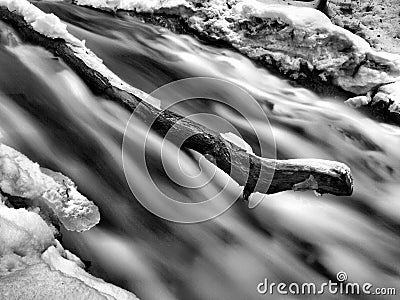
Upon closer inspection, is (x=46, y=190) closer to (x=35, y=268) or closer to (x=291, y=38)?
(x=35, y=268)

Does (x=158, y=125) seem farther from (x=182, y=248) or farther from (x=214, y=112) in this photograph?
(x=182, y=248)

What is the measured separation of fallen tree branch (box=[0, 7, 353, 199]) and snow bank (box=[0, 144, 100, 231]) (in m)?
1.44

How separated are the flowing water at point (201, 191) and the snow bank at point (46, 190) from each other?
14 cm

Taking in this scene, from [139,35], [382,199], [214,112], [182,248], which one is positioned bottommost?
[382,199]

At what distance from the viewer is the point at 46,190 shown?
3178 millimetres

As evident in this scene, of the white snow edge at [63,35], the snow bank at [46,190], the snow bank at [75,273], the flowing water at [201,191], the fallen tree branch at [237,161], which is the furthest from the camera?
the white snow edge at [63,35]

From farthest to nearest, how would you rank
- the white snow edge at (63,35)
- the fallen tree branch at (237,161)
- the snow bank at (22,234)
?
the white snow edge at (63,35) → the fallen tree branch at (237,161) → the snow bank at (22,234)

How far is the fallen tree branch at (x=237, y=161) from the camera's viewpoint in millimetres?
4355

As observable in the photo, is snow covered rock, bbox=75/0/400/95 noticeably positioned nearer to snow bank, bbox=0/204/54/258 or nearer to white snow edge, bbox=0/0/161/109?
white snow edge, bbox=0/0/161/109

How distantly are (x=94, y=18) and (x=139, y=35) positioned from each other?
107 centimetres

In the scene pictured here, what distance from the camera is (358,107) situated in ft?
22.3

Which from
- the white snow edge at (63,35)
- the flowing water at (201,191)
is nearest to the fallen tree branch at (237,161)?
the white snow edge at (63,35)

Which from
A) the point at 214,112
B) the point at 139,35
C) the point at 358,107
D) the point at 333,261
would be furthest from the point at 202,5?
the point at 333,261

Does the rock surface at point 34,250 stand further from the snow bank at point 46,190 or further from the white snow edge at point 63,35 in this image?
the white snow edge at point 63,35
